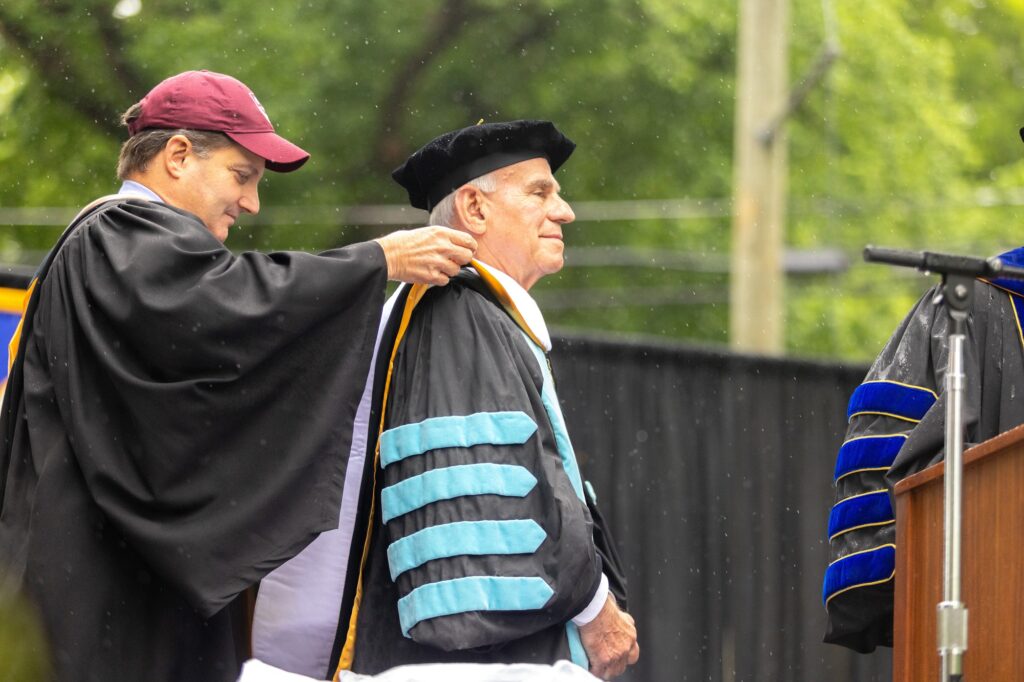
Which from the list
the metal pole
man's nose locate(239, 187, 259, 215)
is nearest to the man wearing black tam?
man's nose locate(239, 187, 259, 215)

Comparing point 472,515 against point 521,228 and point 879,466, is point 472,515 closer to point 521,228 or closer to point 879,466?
point 521,228

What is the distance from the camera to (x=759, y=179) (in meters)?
10.4

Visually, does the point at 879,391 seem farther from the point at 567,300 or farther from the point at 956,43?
the point at 956,43

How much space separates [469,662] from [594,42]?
12.2m

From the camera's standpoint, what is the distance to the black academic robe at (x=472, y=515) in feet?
10.3

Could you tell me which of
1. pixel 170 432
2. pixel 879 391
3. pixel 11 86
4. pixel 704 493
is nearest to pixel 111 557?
pixel 170 432

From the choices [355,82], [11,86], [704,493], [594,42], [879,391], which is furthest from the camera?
[594,42]

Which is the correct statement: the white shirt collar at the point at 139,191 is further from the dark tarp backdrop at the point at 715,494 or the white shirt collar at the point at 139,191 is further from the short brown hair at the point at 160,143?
the dark tarp backdrop at the point at 715,494

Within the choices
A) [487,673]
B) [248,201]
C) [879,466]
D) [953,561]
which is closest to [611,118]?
[879,466]

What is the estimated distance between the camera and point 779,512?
24.6ft

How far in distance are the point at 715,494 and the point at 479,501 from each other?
4.38 metres

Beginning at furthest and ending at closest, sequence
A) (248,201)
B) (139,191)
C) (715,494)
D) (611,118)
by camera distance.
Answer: (611,118), (715,494), (248,201), (139,191)

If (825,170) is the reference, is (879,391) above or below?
below

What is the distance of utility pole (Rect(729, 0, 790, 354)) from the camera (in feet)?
33.2
